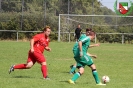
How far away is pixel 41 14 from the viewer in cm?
4141

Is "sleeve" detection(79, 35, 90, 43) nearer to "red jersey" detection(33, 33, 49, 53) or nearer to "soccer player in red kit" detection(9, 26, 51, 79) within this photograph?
"soccer player in red kit" detection(9, 26, 51, 79)

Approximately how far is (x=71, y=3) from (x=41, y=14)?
4.27 metres

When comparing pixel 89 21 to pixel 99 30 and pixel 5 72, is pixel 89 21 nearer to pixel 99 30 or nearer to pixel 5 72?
pixel 99 30

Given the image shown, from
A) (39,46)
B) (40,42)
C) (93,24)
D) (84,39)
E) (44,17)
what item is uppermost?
(84,39)

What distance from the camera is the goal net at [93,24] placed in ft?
128

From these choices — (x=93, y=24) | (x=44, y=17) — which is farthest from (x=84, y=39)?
(x=44, y=17)

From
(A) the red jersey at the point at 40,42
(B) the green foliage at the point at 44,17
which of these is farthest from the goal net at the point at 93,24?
(A) the red jersey at the point at 40,42

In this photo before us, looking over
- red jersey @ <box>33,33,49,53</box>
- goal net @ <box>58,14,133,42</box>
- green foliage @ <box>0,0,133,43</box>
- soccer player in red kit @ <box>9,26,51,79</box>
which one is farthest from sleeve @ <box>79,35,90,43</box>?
green foliage @ <box>0,0,133,43</box>

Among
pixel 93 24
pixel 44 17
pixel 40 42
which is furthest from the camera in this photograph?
pixel 44 17

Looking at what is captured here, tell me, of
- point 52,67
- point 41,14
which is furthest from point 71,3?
point 52,67

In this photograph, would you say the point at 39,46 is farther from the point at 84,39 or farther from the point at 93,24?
the point at 93,24

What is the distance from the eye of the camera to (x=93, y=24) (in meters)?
40.1

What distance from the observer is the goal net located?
3909 centimetres

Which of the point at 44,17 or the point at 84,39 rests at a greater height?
the point at 84,39
